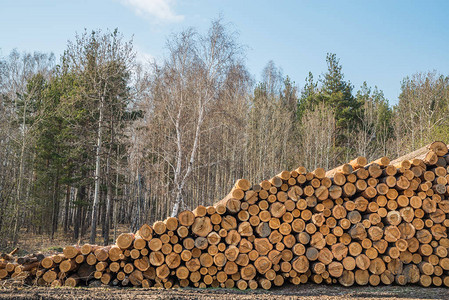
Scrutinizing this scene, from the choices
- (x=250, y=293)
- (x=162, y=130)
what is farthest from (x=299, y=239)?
(x=162, y=130)

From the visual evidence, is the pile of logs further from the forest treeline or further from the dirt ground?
the forest treeline

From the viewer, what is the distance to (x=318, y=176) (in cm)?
662

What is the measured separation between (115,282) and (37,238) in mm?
17580

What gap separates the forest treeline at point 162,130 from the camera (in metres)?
15.3

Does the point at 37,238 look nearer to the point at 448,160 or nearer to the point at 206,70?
the point at 206,70

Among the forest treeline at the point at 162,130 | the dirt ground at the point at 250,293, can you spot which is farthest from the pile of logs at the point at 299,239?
the forest treeline at the point at 162,130

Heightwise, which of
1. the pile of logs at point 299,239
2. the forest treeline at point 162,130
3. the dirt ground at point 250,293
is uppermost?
the forest treeline at point 162,130

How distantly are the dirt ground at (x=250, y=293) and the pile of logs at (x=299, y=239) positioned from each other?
23 cm

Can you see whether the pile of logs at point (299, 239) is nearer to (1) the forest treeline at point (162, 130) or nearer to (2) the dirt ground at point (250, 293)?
(2) the dirt ground at point (250, 293)

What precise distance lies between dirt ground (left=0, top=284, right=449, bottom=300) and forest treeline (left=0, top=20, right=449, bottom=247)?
332 inches

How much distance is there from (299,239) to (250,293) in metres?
1.27

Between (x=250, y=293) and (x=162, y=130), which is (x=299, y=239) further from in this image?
(x=162, y=130)

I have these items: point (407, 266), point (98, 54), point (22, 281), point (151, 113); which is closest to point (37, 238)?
point (151, 113)

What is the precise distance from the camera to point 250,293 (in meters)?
5.88
